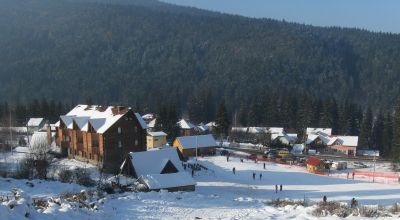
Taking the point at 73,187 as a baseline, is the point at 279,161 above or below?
below

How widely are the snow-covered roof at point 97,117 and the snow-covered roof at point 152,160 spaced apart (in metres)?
11.8

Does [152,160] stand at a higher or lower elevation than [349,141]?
higher

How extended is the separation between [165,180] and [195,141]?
34.2 metres

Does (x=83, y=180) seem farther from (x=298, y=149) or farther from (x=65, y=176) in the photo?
(x=298, y=149)

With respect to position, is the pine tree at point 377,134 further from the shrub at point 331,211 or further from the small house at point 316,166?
the shrub at point 331,211

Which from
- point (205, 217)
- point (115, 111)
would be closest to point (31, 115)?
point (115, 111)

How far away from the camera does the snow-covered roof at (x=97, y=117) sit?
184 ft

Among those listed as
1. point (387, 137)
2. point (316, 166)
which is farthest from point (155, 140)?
point (387, 137)

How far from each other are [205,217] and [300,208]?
4.88 metres

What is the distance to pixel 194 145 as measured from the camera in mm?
70750

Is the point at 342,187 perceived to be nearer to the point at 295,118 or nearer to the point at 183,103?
the point at 295,118

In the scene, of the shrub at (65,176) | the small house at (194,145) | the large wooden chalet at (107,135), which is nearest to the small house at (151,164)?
the shrub at (65,176)

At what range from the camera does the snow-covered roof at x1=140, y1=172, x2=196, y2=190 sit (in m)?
35.8

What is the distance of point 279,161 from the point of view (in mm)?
69812
